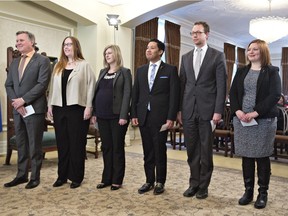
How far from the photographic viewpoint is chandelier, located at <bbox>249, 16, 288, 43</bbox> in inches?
239

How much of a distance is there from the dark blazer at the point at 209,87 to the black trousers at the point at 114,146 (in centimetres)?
64

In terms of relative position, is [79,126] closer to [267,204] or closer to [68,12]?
[267,204]

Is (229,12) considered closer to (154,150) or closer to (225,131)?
(225,131)

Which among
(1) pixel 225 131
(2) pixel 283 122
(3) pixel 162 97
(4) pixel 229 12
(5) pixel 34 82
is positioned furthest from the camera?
(4) pixel 229 12

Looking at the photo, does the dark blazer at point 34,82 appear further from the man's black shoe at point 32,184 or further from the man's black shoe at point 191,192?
the man's black shoe at point 191,192

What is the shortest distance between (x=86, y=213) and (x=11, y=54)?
2.49 meters

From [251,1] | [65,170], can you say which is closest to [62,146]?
[65,170]

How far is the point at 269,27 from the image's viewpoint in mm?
6113

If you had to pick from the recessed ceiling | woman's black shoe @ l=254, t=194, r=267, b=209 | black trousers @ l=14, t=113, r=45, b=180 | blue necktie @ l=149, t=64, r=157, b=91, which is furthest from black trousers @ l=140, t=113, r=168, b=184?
the recessed ceiling

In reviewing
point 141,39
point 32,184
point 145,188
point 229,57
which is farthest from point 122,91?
point 229,57

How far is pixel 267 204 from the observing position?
261 cm

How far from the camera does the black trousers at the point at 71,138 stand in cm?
291

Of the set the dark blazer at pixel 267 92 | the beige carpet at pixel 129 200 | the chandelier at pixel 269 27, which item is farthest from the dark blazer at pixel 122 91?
the chandelier at pixel 269 27

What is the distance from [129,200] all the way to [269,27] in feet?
16.0
